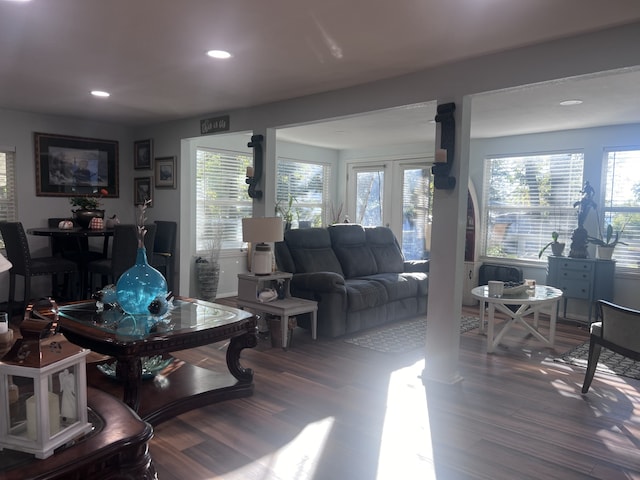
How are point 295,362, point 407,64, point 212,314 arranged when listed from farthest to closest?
point 295,362, point 407,64, point 212,314

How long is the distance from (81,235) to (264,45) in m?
3.01

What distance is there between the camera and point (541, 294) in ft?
14.6

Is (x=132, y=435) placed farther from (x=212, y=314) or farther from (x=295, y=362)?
(x=295, y=362)

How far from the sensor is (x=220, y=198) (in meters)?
6.55

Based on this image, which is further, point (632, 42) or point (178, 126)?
point (178, 126)

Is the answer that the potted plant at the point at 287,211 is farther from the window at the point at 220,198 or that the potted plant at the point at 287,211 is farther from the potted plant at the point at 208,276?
the potted plant at the point at 208,276

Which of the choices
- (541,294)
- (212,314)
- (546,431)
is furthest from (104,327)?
(541,294)

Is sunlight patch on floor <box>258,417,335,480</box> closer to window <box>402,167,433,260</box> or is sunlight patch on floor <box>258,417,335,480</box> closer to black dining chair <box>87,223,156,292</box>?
black dining chair <box>87,223,156,292</box>

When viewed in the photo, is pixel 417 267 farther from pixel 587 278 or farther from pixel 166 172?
pixel 166 172

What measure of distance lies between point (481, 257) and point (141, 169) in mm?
4731

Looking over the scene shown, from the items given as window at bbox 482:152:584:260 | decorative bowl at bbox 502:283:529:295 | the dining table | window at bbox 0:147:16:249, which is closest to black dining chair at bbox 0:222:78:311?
the dining table

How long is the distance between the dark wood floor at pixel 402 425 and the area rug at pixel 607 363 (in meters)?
0.20

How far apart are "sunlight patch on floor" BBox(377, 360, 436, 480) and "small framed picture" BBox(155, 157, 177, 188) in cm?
367

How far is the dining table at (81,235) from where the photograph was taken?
473 cm
